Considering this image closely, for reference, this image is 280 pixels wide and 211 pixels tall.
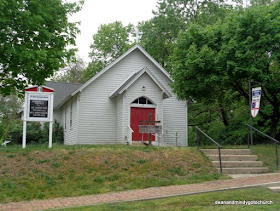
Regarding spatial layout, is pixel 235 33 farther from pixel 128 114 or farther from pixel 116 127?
pixel 116 127

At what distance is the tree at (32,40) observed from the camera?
557 inches

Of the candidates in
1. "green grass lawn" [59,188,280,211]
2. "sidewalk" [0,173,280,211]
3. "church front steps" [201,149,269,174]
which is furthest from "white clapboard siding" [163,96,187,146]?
"green grass lawn" [59,188,280,211]

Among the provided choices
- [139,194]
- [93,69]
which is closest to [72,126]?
[139,194]

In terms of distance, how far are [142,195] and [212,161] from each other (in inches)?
173

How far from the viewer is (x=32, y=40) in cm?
1579

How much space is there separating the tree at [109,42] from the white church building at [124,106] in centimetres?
1896

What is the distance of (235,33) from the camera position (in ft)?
55.6

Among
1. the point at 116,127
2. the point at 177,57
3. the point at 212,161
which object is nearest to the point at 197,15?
the point at 177,57

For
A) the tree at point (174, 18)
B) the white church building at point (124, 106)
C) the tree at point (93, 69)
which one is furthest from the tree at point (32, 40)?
the tree at point (93, 69)

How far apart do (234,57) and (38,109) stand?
1010 centimetres

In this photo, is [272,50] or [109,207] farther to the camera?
[272,50]

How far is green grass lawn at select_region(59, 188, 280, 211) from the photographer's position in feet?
23.2

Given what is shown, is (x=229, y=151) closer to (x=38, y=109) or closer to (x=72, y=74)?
(x=38, y=109)

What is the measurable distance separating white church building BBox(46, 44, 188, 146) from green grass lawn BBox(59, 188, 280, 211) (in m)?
10.3
